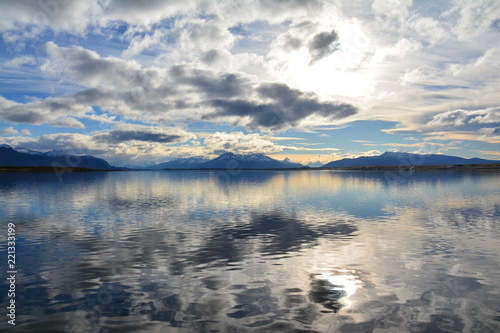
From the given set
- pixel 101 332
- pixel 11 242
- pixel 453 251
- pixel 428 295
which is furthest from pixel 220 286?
pixel 11 242

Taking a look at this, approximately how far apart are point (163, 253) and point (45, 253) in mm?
10576

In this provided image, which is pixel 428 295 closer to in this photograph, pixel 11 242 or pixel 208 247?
pixel 208 247

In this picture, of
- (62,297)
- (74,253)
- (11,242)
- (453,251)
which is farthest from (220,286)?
(11,242)

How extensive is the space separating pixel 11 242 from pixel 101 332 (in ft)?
80.1

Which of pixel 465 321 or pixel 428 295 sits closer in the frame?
pixel 465 321

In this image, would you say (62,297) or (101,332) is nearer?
(101,332)

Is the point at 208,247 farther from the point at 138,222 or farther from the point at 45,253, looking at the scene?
the point at 138,222

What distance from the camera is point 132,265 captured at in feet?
80.0

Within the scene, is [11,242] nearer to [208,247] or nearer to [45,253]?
[45,253]

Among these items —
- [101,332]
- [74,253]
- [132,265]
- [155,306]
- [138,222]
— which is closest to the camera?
[101,332]

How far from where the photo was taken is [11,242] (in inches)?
1231

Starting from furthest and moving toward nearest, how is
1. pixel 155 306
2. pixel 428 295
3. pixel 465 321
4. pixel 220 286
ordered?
pixel 220 286 < pixel 428 295 < pixel 155 306 < pixel 465 321

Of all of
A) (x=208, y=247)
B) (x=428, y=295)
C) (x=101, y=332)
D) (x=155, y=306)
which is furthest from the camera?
(x=208, y=247)

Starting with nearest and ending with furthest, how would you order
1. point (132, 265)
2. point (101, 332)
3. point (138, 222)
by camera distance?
point (101, 332) < point (132, 265) < point (138, 222)
